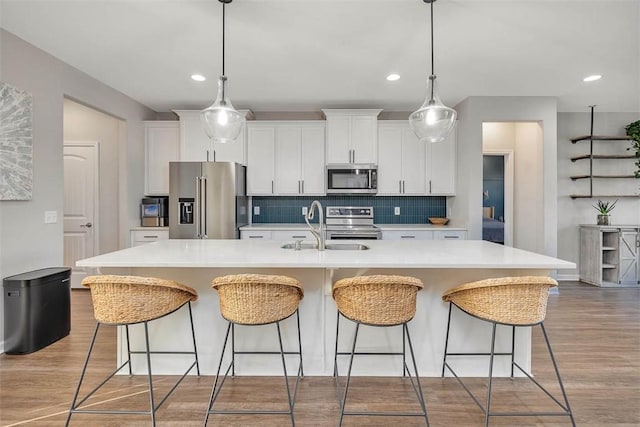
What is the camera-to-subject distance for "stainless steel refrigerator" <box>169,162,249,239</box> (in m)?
4.24

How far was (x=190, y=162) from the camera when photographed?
14.1 feet

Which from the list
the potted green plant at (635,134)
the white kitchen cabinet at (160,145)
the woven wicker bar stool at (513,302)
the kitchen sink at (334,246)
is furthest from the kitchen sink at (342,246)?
the potted green plant at (635,134)

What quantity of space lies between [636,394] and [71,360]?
384 centimetres

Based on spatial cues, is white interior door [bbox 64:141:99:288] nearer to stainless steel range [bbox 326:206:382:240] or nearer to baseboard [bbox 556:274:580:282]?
stainless steel range [bbox 326:206:382:240]

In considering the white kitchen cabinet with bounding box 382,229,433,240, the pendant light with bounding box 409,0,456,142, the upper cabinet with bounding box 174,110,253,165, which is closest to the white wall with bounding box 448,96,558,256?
the white kitchen cabinet with bounding box 382,229,433,240

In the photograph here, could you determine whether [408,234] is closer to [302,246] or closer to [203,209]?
[302,246]

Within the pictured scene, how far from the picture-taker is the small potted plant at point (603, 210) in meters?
4.91

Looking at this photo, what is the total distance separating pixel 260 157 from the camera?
4742 millimetres

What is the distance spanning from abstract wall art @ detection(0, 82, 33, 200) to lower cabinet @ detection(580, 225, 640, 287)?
260 inches

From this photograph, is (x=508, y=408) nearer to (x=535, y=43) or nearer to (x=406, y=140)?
(x=535, y=43)

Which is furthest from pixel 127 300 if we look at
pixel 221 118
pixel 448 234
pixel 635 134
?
pixel 635 134

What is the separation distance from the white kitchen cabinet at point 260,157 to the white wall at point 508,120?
2568 mm

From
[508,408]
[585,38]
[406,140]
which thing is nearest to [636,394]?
[508,408]

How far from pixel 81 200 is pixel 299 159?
116 inches
